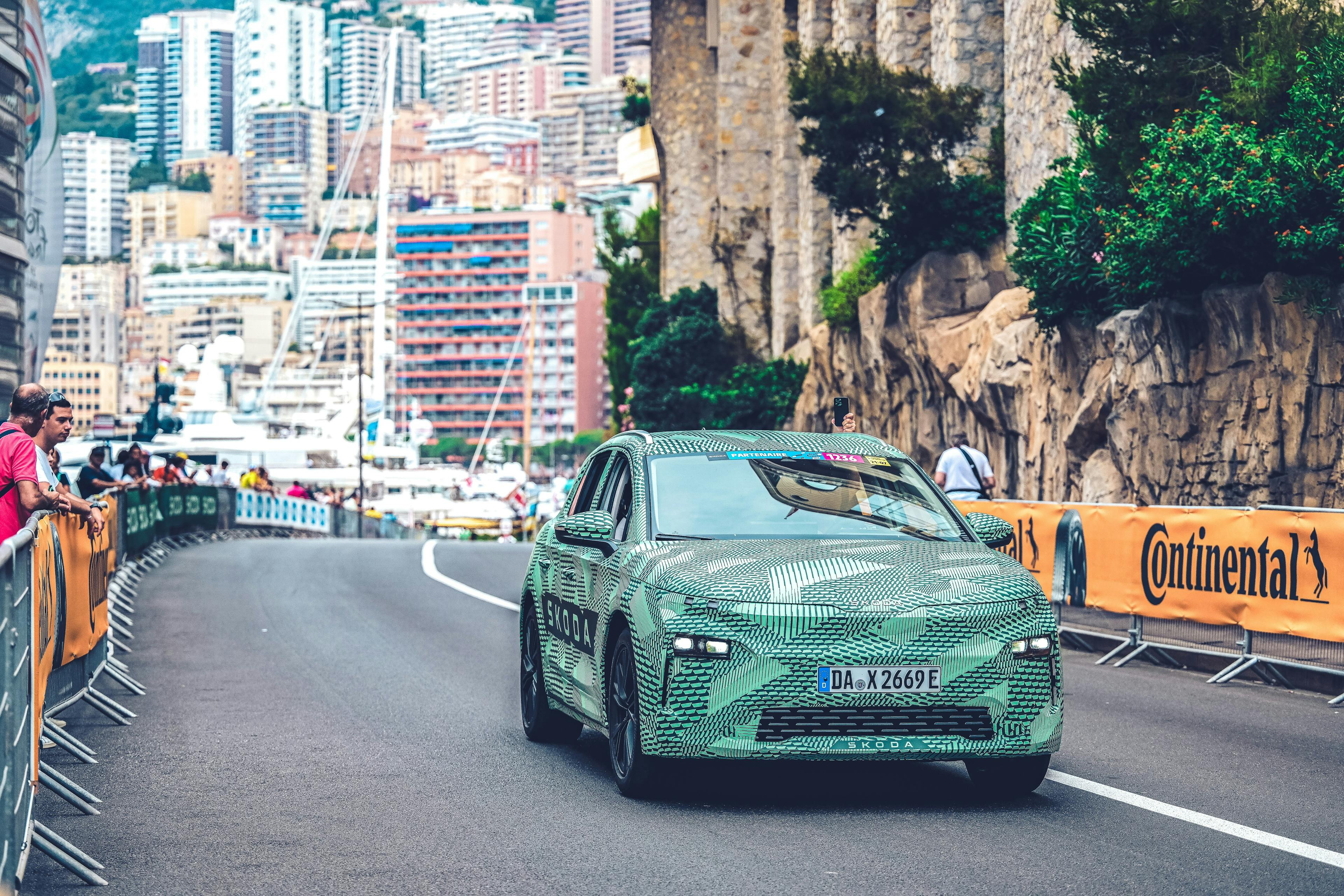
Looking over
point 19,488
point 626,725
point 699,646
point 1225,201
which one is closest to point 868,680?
point 699,646

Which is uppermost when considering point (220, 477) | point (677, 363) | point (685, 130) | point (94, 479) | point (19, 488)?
point (685, 130)

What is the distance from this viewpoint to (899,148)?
103 ft

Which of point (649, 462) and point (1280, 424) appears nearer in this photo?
point (649, 462)

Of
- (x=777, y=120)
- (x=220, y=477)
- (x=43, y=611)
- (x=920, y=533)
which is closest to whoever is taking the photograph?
(x=43, y=611)

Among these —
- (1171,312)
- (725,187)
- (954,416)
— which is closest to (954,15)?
(954,416)

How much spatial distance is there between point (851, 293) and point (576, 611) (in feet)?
94.5

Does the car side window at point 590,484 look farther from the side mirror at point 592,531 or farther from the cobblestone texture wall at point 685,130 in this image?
the cobblestone texture wall at point 685,130

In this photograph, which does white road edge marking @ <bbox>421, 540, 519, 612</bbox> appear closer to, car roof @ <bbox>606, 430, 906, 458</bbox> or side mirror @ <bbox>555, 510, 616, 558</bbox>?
car roof @ <bbox>606, 430, 906, 458</bbox>

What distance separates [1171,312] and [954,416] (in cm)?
1033

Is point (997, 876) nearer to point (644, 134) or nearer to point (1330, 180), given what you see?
point (1330, 180)

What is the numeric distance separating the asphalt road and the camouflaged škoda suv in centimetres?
34

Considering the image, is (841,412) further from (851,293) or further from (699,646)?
(851,293)

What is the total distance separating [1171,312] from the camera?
21281 millimetres

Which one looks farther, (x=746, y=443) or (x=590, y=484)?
(x=590, y=484)
